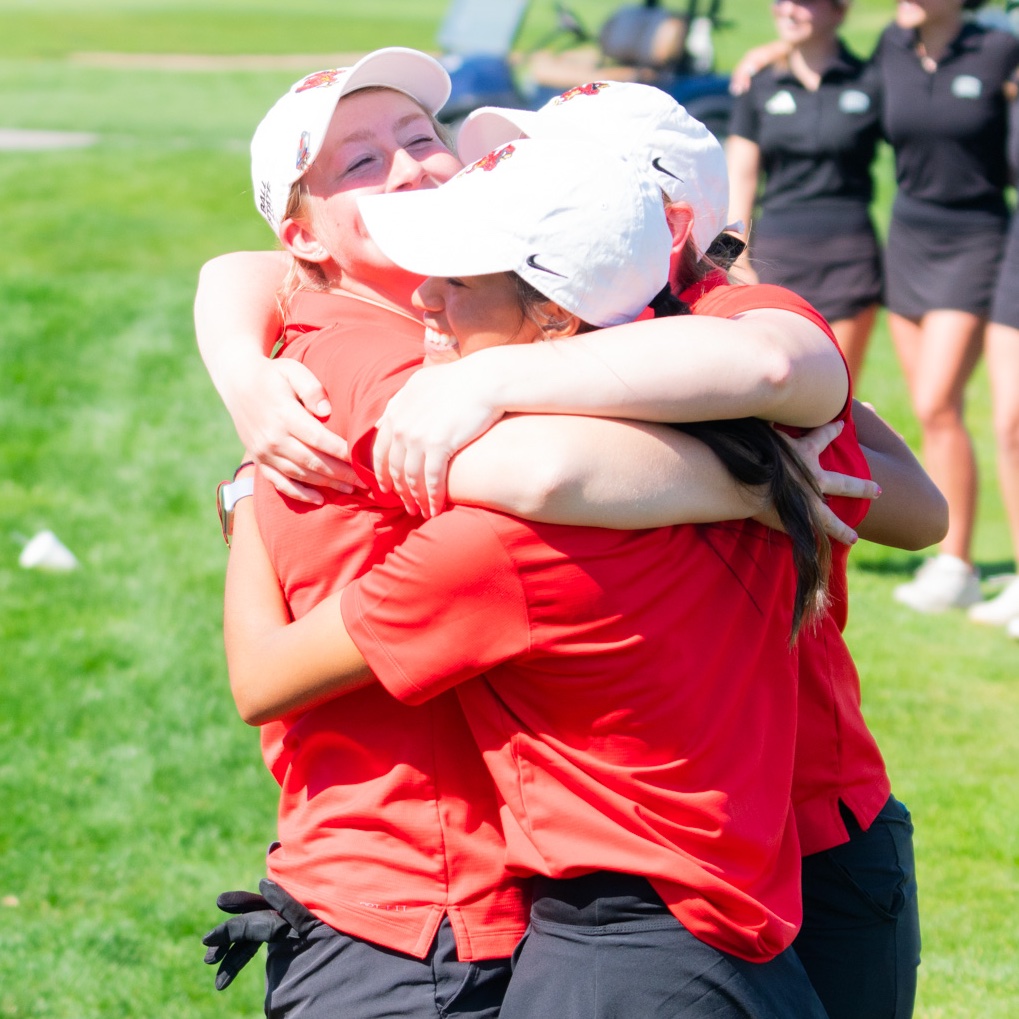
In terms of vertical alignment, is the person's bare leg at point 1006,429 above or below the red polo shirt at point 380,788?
below

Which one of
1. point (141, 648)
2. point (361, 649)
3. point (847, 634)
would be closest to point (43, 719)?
point (141, 648)

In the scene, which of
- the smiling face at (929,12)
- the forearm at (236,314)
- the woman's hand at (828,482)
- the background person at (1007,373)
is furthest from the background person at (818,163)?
the woman's hand at (828,482)

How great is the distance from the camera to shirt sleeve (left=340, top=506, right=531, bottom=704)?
5.44 ft

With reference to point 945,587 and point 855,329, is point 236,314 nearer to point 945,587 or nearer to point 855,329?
point 945,587

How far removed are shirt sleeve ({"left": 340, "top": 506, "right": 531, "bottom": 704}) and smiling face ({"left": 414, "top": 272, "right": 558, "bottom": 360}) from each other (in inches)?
9.1

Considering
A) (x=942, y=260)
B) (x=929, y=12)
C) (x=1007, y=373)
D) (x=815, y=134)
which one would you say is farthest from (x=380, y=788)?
(x=815, y=134)

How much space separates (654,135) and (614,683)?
748mm

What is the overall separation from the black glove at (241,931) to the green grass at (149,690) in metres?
1.80

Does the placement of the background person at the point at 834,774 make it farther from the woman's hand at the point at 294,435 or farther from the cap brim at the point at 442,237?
the woman's hand at the point at 294,435

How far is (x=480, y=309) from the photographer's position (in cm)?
179

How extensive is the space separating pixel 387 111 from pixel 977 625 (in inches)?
182

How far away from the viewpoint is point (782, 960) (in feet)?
6.08

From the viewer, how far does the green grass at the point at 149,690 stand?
13.3ft

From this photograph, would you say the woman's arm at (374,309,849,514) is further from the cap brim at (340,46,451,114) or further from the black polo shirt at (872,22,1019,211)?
the black polo shirt at (872,22,1019,211)
